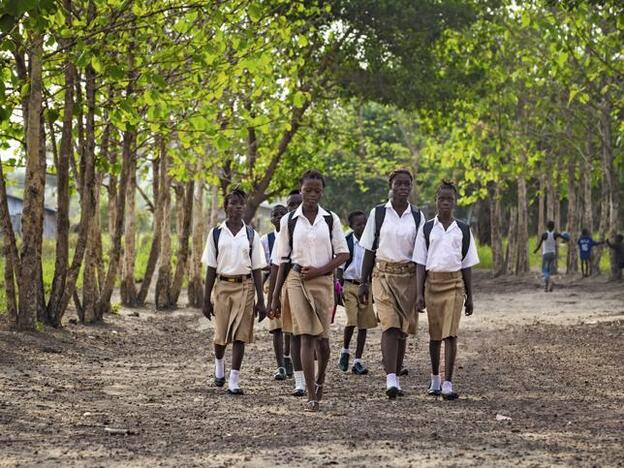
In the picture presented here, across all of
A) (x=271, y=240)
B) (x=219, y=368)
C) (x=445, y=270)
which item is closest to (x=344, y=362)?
(x=271, y=240)

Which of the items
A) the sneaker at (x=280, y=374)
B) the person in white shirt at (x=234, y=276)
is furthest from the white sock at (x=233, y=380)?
the sneaker at (x=280, y=374)

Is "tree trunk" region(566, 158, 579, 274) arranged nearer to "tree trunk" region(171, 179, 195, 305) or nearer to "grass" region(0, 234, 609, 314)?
"grass" region(0, 234, 609, 314)

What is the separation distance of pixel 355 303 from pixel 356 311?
94mm

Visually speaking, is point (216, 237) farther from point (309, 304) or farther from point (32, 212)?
point (32, 212)

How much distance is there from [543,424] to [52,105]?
11.4 meters

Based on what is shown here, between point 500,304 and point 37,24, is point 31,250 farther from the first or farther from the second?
point 500,304

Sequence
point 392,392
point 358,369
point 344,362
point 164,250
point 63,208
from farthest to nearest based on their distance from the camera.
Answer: point 164,250, point 63,208, point 344,362, point 358,369, point 392,392

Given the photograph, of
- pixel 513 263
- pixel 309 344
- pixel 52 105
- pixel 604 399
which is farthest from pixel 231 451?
pixel 513 263

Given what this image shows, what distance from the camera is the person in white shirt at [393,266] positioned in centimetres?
1082

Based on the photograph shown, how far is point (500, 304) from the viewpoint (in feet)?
93.9

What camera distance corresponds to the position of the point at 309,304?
10.1 metres

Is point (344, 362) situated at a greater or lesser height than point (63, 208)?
lesser

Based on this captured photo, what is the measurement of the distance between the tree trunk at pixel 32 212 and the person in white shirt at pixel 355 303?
14.6 ft

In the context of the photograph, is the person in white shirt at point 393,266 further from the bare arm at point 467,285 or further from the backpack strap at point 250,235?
the backpack strap at point 250,235
